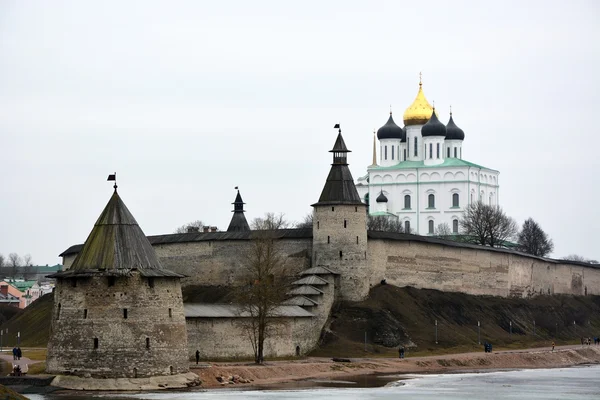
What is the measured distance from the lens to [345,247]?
6650 centimetres

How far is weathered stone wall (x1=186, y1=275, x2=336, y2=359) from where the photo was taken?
54.8 meters

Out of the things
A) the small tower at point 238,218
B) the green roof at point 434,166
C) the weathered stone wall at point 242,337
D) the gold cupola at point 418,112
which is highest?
the gold cupola at point 418,112

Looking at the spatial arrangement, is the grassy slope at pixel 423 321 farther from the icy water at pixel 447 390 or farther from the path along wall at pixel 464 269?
the icy water at pixel 447 390

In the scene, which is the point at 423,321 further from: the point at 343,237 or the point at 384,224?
the point at 384,224

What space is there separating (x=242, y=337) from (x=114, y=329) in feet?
41.3

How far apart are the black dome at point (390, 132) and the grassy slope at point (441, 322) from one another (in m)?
41.4

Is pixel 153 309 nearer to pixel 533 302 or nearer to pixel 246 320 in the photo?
pixel 246 320

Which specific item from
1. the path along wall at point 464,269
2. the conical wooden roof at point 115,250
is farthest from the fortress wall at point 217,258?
the conical wooden roof at point 115,250

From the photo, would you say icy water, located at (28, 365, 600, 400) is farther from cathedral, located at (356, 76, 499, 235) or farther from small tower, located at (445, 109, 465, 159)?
small tower, located at (445, 109, 465, 159)

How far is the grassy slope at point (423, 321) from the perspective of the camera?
63.2m

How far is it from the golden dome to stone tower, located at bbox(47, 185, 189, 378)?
82591 millimetres

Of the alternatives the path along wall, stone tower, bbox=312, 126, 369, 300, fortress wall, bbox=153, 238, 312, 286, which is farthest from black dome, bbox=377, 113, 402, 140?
stone tower, bbox=312, 126, 369, 300

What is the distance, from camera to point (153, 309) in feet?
146

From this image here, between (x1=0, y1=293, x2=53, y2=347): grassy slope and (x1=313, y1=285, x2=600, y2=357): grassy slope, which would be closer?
(x1=313, y1=285, x2=600, y2=357): grassy slope
